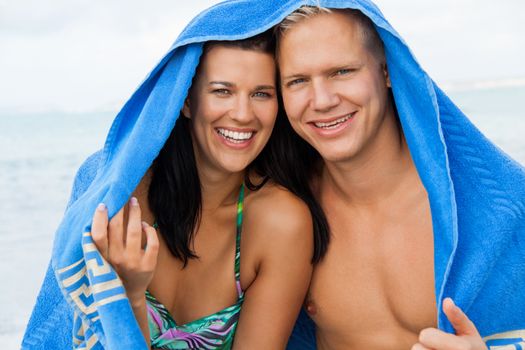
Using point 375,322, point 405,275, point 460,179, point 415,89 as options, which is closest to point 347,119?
point 415,89

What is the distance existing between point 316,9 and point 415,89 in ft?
1.39

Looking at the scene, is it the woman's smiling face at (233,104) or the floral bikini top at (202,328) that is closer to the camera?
the woman's smiling face at (233,104)

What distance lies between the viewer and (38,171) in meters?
10.3

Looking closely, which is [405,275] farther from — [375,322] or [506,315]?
[506,315]

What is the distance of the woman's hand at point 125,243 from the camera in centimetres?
201

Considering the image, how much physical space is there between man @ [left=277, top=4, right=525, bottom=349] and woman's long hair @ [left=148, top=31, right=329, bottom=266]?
0.07 m

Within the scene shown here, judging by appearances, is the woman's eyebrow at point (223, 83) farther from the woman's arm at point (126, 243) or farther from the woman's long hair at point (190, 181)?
the woman's arm at point (126, 243)

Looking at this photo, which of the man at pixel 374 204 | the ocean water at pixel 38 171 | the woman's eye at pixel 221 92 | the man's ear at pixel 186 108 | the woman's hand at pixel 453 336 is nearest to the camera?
the woman's hand at pixel 453 336

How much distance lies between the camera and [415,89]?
222cm

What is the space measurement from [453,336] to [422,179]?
1.77 ft

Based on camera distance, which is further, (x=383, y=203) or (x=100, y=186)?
(x=383, y=203)

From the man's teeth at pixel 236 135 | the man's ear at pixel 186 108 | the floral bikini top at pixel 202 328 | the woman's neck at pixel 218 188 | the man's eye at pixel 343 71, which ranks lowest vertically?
the floral bikini top at pixel 202 328

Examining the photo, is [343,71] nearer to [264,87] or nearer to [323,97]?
[323,97]

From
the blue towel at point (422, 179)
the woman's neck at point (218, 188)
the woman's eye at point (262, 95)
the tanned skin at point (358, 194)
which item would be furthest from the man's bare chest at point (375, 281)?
the woman's eye at point (262, 95)
